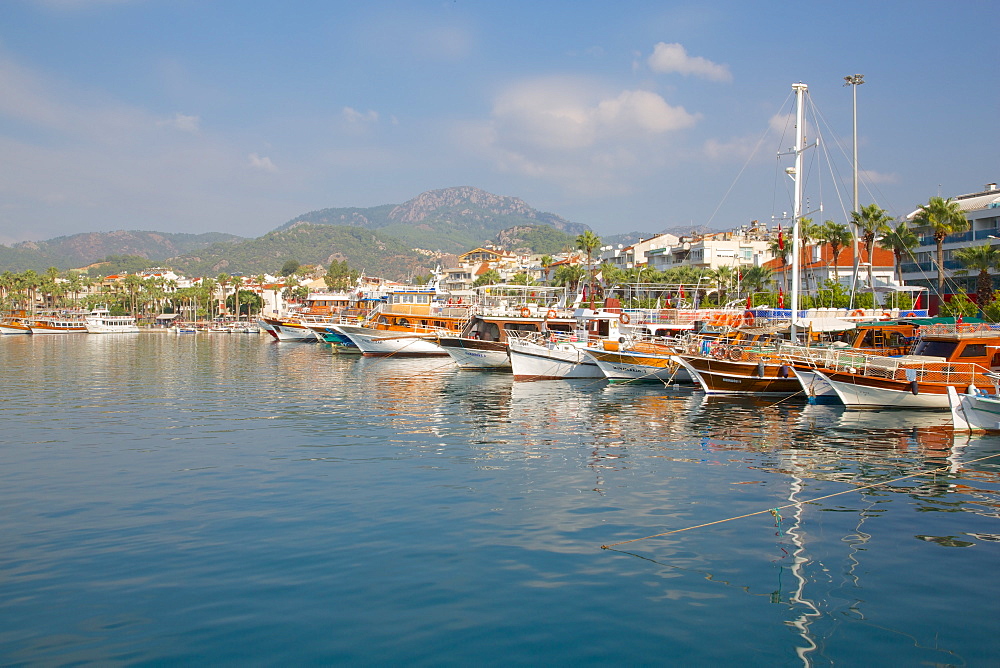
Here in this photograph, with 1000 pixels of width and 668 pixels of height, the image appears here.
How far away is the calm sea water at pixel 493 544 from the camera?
26.4ft

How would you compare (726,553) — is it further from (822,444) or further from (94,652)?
(822,444)

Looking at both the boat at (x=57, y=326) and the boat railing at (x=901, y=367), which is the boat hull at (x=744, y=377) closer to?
the boat railing at (x=901, y=367)

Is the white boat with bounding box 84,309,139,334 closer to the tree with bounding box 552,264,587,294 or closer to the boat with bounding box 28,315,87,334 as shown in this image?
the boat with bounding box 28,315,87,334

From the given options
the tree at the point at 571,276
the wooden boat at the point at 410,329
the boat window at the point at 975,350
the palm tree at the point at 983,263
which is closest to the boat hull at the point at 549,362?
the wooden boat at the point at 410,329

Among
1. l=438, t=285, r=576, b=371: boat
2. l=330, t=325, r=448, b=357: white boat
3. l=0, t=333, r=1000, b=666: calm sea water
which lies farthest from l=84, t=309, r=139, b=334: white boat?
l=0, t=333, r=1000, b=666: calm sea water

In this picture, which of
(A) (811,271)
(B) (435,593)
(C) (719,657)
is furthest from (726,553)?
(A) (811,271)

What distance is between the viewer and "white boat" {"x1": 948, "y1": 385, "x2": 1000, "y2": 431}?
19.9m

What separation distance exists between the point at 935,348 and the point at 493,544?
74.5 ft

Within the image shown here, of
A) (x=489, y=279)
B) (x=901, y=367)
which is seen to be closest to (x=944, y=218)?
(x=901, y=367)

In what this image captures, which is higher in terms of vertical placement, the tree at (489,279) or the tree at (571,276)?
the tree at (489,279)

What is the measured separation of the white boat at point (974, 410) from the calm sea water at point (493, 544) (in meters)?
0.84

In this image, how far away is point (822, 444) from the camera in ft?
65.4

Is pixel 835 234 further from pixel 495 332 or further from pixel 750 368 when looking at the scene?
pixel 750 368

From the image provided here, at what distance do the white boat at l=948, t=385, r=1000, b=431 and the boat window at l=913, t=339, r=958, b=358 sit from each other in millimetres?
6166
